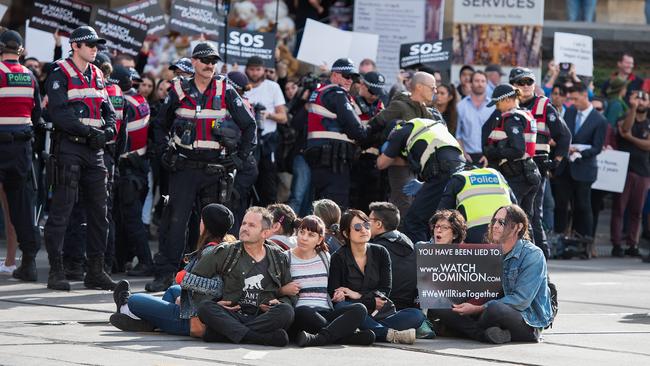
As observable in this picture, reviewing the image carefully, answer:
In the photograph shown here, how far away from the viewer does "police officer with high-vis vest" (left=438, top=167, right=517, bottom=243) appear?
1197 centimetres

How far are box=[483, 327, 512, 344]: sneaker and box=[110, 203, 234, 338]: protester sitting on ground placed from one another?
186cm

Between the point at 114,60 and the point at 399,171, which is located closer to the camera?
the point at 399,171

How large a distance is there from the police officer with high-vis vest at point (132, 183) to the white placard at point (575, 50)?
6717mm

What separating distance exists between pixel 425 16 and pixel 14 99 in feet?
→ 25.8

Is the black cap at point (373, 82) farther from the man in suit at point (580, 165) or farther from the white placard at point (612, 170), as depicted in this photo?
the white placard at point (612, 170)

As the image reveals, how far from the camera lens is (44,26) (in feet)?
53.9

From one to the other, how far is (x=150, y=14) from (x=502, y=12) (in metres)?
4.52

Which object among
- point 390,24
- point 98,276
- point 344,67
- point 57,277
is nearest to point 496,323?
point 98,276

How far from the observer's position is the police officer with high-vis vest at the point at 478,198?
12.0 meters

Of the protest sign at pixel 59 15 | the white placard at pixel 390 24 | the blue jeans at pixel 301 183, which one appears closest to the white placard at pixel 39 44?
the protest sign at pixel 59 15

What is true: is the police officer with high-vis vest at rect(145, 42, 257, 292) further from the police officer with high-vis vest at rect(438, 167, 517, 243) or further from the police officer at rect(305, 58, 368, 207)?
the police officer with high-vis vest at rect(438, 167, 517, 243)

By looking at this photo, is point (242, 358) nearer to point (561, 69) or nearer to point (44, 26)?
point (44, 26)

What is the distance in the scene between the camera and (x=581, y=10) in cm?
2381

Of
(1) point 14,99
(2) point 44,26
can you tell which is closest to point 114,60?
(2) point 44,26
